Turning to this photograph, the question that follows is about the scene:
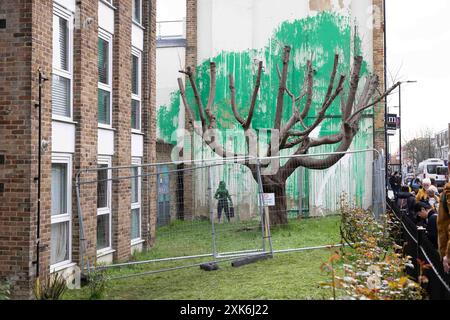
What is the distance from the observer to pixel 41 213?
8.76 metres

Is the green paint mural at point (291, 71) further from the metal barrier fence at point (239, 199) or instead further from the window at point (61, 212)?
the window at point (61, 212)

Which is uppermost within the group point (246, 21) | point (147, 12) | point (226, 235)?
point (246, 21)

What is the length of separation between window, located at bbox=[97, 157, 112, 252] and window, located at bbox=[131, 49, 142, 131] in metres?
2.25

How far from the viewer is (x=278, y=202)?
17391mm

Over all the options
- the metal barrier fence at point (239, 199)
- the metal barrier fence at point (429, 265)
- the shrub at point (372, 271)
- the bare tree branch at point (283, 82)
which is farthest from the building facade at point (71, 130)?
the metal barrier fence at point (429, 265)

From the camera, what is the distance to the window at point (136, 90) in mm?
13859

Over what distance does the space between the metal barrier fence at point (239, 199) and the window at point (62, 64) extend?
134 centimetres

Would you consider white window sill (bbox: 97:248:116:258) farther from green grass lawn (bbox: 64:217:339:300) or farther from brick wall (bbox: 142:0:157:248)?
brick wall (bbox: 142:0:157:248)

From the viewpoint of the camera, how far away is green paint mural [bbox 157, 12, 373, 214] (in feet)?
73.7

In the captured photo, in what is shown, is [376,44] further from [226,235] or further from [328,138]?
[226,235]

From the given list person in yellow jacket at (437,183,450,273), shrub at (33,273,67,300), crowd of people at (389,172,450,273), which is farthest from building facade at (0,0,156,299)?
person in yellow jacket at (437,183,450,273)
